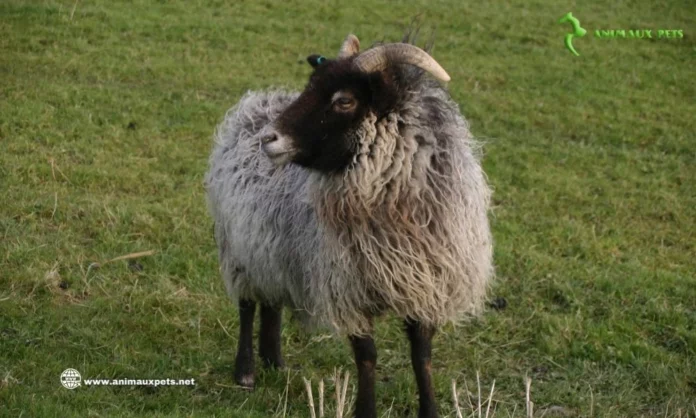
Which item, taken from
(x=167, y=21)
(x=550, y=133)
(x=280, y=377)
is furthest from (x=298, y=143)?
(x=167, y=21)

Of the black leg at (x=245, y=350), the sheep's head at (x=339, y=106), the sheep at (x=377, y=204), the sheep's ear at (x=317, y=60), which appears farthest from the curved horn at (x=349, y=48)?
the black leg at (x=245, y=350)

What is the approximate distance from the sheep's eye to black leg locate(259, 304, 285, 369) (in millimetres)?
1971

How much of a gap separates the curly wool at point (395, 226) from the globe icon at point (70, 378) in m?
1.42

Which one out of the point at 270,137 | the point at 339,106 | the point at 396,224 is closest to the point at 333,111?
the point at 339,106

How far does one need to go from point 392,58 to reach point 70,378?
2.78 m

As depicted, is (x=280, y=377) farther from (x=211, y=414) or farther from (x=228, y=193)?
(x=228, y=193)

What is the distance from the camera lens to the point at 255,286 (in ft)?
18.7

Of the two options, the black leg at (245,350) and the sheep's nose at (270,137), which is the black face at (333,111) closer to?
Result: the sheep's nose at (270,137)

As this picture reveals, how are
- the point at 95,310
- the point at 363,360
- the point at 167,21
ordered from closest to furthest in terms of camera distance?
1. the point at 363,360
2. the point at 95,310
3. the point at 167,21

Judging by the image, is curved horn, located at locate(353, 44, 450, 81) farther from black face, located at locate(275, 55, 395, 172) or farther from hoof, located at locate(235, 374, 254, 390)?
hoof, located at locate(235, 374, 254, 390)

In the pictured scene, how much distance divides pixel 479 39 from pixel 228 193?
10991mm

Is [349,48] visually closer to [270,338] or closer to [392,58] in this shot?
[392,58]

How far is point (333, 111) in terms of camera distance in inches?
179

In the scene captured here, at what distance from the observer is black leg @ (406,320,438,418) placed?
497cm
